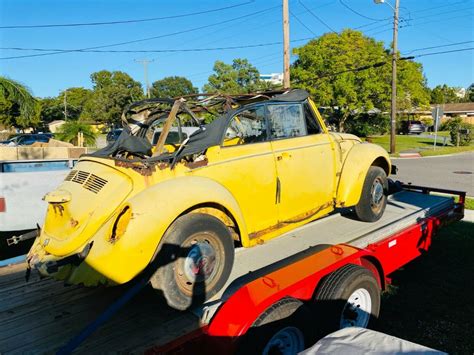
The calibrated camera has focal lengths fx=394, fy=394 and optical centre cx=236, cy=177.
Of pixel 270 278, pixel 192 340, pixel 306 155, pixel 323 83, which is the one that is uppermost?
pixel 323 83

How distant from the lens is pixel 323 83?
2866 centimetres

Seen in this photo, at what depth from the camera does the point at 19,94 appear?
14.0 m

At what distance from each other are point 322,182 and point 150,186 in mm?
2014

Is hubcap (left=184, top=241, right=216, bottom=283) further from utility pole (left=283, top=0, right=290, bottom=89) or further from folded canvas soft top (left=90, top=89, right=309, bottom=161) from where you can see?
utility pole (left=283, top=0, right=290, bottom=89)

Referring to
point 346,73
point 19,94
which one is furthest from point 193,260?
point 346,73

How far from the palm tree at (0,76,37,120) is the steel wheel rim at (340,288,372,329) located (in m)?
14.3

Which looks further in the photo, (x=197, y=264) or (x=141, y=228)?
(x=197, y=264)

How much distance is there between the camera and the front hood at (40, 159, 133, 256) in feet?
9.75

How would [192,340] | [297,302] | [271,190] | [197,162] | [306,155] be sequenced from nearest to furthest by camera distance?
[192,340]
[297,302]
[197,162]
[271,190]
[306,155]

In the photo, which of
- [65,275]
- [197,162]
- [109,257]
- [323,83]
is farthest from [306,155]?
[323,83]

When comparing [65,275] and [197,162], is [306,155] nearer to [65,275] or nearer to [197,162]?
[197,162]

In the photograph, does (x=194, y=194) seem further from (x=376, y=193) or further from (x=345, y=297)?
(x=376, y=193)

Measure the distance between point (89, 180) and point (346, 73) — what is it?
89.5 feet

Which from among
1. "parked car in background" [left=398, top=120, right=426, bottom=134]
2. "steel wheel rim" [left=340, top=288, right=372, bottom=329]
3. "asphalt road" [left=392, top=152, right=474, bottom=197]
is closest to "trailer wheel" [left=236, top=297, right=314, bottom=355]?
"steel wheel rim" [left=340, top=288, right=372, bottom=329]
